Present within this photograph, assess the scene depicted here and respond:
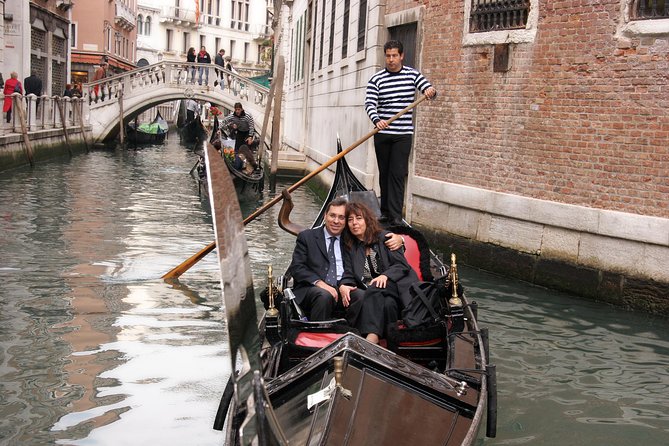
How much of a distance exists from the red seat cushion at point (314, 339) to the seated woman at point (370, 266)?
0.83 feet

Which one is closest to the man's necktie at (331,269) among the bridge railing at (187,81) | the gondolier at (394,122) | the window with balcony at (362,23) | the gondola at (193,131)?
the gondolier at (394,122)

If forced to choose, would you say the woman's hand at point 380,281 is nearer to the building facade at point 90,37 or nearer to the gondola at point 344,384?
the gondola at point 344,384

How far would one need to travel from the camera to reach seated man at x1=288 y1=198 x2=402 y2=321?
13.0 ft

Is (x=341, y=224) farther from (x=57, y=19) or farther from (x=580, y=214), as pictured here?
(x=57, y=19)

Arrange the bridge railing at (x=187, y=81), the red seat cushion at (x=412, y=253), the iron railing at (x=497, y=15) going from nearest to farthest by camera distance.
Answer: the red seat cushion at (x=412, y=253)
the iron railing at (x=497, y=15)
the bridge railing at (x=187, y=81)

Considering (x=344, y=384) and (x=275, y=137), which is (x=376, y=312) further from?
(x=275, y=137)

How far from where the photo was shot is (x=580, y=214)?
6.11 metres

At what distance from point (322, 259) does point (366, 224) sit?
0.24 metres

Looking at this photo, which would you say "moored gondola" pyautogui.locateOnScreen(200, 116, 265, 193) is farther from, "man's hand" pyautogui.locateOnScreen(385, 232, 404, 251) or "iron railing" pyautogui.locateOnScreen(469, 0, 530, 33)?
"man's hand" pyautogui.locateOnScreen(385, 232, 404, 251)

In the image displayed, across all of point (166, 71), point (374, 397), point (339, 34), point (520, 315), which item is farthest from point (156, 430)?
point (166, 71)

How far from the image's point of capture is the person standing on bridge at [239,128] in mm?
12336

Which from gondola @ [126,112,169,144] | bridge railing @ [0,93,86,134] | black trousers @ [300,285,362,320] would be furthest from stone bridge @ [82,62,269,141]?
black trousers @ [300,285,362,320]

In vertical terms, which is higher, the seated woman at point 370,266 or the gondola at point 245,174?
the seated woman at point 370,266

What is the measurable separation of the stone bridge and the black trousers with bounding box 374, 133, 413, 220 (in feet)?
47.0
